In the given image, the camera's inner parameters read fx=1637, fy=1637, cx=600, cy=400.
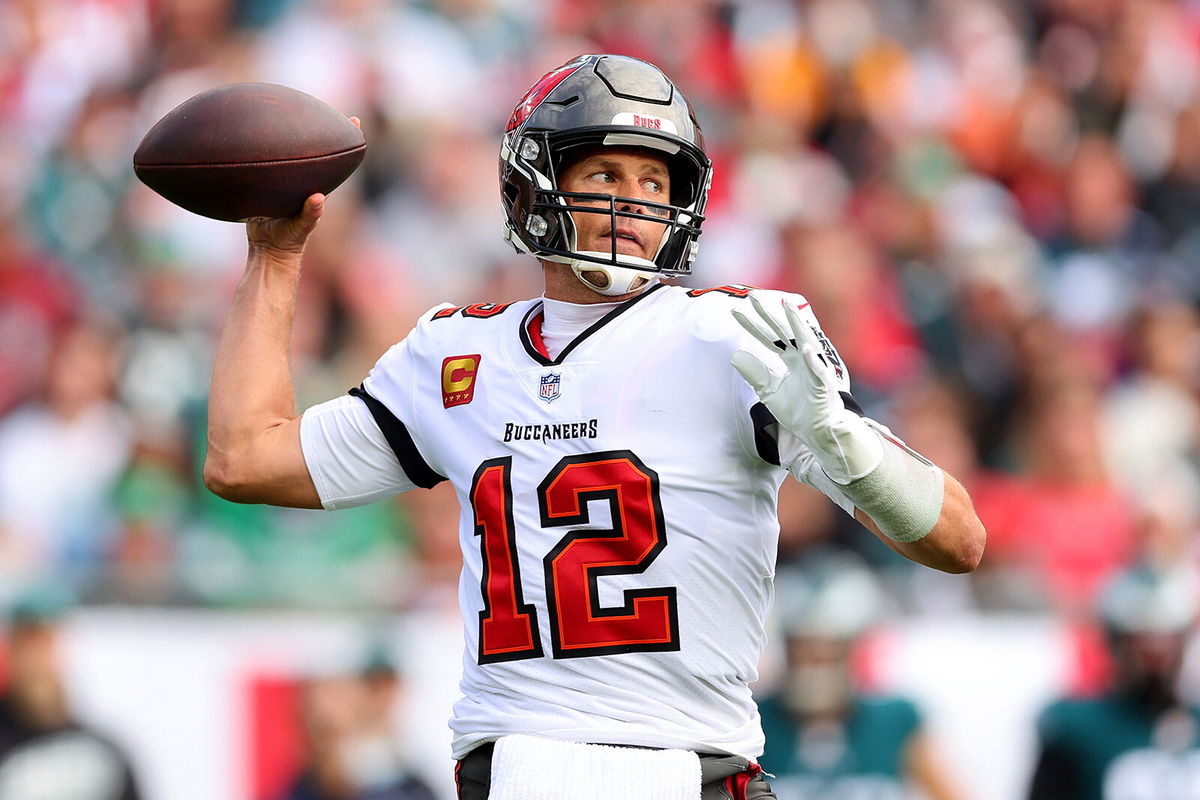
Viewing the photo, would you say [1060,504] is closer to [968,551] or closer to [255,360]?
[968,551]

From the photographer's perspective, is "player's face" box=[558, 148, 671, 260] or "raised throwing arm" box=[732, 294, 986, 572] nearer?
"raised throwing arm" box=[732, 294, 986, 572]

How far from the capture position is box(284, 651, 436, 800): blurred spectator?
5727mm

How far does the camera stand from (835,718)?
6055mm

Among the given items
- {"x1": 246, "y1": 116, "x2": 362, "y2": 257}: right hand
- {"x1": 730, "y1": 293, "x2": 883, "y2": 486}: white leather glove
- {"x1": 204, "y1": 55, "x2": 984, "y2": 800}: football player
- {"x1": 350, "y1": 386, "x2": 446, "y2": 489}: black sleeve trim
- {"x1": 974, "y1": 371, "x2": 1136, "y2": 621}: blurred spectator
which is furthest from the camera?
{"x1": 974, "y1": 371, "x2": 1136, "y2": 621}: blurred spectator

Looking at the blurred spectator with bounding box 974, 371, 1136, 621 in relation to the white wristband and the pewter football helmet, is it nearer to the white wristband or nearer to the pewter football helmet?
the pewter football helmet

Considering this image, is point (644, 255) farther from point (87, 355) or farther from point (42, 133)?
point (42, 133)

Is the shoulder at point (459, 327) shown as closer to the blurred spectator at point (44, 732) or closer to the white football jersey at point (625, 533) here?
the white football jersey at point (625, 533)

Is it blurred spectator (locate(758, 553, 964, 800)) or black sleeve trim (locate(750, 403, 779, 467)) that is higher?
black sleeve trim (locate(750, 403, 779, 467))

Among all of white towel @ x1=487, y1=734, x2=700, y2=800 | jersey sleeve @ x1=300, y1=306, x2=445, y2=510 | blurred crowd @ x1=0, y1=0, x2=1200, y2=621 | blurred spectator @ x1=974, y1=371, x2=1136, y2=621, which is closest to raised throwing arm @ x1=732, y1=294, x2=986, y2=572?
white towel @ x1=487, y1=734, x2=700, y2=800

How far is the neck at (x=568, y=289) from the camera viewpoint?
132 inches

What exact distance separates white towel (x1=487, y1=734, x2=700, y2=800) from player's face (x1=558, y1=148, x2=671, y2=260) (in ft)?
3.22

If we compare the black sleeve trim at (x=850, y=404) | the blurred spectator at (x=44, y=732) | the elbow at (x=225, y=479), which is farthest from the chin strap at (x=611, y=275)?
the blurred spectator at (x=44, y=732)

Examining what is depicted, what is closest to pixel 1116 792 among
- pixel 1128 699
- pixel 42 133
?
pixel 1128 699

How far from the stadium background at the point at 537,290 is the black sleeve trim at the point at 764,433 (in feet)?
9.85
